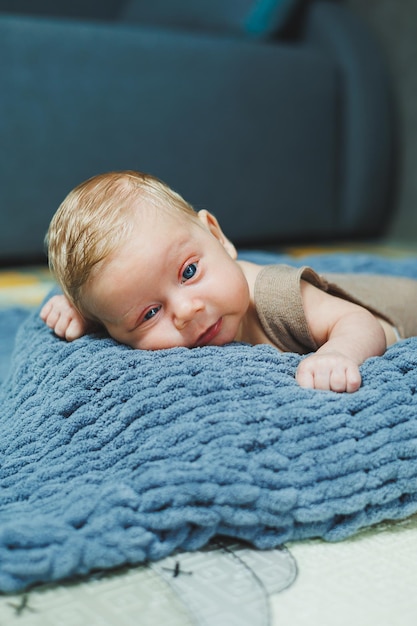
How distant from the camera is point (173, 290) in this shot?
0.73m

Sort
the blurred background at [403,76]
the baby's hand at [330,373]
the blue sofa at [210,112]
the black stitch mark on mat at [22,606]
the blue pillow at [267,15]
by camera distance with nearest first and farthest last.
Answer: the black stitch mark on mat at [22,606] < the baby's hand at [330,373] < the blue sofa at [210,112] < the blue pillow at [267,15] < the blurred background at [403,76]

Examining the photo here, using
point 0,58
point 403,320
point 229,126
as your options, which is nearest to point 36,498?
point 403,320

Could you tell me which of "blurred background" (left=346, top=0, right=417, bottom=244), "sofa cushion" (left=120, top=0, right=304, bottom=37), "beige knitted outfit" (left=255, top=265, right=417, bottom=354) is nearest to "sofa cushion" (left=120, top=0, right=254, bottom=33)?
"sofa cushion" (left=120, top=0, right=304, bottom=37)

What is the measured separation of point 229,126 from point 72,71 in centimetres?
45

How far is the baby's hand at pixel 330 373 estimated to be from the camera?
0.65m

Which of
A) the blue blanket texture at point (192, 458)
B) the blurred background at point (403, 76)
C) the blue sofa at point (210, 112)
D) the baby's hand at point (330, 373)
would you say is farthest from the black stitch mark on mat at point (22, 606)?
the blurred background at point (403, 76)

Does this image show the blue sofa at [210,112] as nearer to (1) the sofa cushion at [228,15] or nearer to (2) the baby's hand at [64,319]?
(1) the sofa cushion at [228,15]

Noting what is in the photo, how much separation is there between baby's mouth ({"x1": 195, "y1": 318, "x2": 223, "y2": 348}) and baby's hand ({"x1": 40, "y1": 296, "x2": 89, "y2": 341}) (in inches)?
5.7

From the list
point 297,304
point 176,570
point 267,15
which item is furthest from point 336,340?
point 267,15

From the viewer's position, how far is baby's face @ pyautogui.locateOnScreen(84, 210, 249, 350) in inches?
28.4

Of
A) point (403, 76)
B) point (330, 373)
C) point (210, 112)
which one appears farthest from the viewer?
point (403, 76)

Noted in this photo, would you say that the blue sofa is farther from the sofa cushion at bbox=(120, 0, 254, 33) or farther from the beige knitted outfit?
the beige knitted outfit

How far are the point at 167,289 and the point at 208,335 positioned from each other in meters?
0.07

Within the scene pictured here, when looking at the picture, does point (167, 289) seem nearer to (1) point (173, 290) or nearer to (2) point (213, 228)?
(1) point (173, 290)
